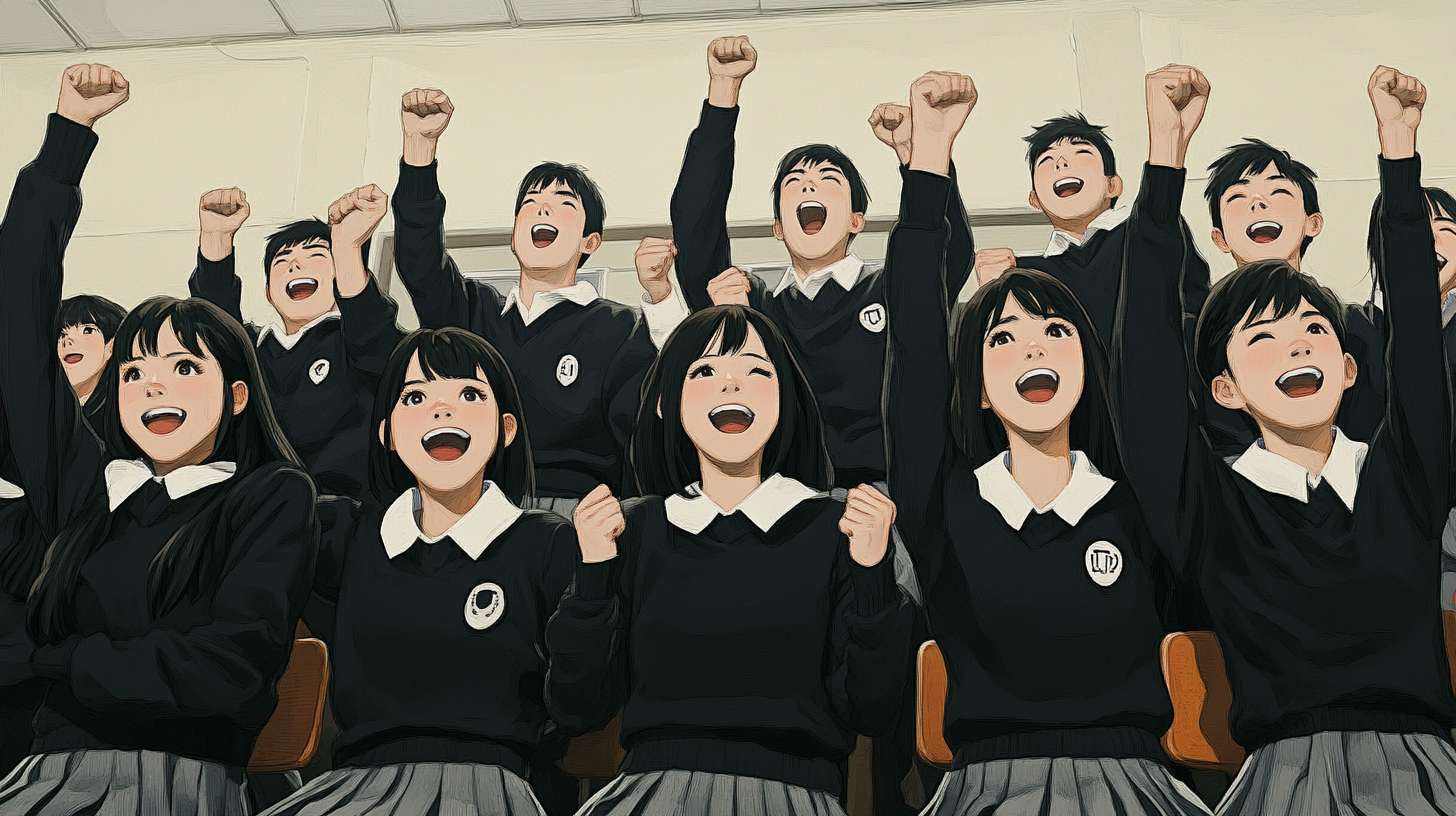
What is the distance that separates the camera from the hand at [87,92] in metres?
1.60

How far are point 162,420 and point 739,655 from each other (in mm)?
873

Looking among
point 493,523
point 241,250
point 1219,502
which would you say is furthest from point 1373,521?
point 241,250

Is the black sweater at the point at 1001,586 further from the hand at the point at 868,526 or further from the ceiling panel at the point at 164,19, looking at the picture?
the ceiling panel at the point at 164,19

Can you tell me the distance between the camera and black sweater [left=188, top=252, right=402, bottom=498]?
5.74 feet

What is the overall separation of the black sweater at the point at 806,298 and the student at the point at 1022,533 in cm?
34

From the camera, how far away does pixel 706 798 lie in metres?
1.21

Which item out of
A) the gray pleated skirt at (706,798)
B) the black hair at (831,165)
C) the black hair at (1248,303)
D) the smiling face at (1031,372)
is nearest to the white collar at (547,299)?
the black hair at (831,165)

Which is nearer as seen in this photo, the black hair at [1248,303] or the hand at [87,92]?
the black hair at [1248,303]

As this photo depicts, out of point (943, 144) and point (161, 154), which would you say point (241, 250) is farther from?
point (943, 144)

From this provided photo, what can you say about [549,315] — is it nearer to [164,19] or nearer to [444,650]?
[444,650]

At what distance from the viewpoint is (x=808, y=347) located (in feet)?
5.94

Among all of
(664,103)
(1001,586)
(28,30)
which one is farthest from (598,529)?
(28,30)

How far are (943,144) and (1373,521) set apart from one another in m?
0.72

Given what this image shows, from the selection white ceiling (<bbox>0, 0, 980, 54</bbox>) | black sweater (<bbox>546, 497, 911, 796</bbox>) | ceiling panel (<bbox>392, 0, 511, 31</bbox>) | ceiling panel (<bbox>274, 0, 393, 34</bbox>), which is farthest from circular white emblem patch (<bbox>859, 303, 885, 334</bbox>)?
ceiling panel (<bbox>274, 0, 393, 34</bbox>)
